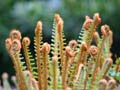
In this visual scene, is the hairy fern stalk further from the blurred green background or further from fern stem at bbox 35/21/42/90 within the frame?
the blurred green background

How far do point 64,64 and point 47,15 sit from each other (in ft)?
17.4

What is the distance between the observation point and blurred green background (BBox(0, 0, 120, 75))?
6186 mm

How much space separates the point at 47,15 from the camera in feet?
21.1

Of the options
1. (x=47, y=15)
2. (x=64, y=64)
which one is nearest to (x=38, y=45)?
(x=64, y=64)

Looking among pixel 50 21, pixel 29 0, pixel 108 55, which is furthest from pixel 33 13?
pixel 108 55

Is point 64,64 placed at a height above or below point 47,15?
below

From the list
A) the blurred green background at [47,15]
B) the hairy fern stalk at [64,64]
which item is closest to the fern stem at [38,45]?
the hairy fern stalk at [64,64]

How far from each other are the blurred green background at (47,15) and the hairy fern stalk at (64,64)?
466cm

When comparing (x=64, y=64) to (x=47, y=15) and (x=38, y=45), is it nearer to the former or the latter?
(x=38, y=45)

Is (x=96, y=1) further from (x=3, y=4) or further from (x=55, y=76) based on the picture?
(x=55, y=76)

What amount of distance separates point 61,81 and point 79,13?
5147 millimetres

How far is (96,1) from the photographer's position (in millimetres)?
6262

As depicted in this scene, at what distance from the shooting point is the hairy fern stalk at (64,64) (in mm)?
1122

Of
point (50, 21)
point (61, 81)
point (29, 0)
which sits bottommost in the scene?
point (61, 81)
